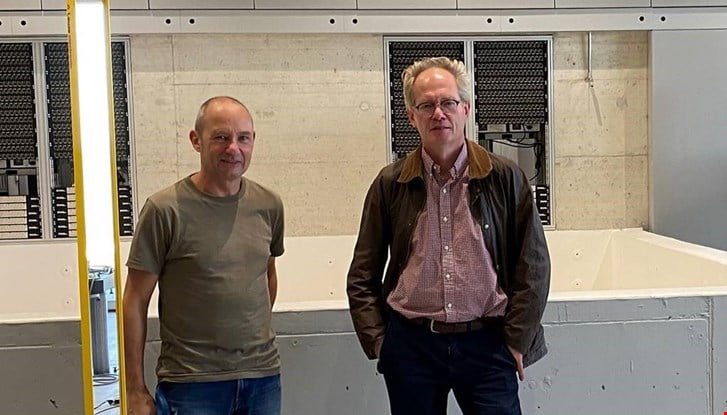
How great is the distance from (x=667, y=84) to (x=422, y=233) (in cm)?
323

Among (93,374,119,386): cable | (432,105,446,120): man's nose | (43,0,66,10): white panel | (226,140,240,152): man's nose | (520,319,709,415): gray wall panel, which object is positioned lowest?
(520,319,709,415): gray wall panel

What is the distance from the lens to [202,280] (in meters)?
1.71

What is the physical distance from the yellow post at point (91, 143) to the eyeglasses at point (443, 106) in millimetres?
774

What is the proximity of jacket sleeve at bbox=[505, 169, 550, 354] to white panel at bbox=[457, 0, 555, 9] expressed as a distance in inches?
107

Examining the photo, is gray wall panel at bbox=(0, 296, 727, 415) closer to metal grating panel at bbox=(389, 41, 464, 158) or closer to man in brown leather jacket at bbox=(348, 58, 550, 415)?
man in brown leather jacket at bbox=(348, 58, 550, 415)

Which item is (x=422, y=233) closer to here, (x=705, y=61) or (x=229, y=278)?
(x=229, y=278)

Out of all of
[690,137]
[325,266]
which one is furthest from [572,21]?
[325,266]

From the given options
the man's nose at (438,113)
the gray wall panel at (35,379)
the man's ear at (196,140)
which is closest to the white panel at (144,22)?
the gray wall panel at (35,379)

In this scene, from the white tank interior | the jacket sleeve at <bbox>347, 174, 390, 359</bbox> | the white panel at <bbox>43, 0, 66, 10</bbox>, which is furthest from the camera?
the white tank interior

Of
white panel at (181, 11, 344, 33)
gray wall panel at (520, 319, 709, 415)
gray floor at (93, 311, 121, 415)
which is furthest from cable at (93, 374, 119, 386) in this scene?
white panel at (181, 11, 344, 33)

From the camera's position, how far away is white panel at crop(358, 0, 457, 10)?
421cm

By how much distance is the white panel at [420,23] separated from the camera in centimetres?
421

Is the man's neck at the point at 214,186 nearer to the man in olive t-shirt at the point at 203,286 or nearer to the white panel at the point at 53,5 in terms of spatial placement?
the man in olive t-shirt at the point at 203,286

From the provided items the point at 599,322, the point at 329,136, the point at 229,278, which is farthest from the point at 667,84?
the point at 229,278
